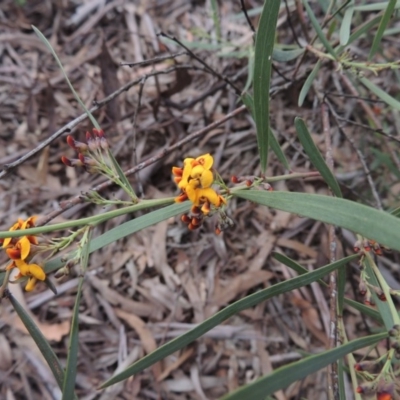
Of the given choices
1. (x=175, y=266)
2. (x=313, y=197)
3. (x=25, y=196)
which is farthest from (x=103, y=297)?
(x=313, y=197)

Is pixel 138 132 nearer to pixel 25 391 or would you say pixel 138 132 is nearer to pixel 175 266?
pixel 175 266

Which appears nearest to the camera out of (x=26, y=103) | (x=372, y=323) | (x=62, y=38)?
(x=372, y=323)

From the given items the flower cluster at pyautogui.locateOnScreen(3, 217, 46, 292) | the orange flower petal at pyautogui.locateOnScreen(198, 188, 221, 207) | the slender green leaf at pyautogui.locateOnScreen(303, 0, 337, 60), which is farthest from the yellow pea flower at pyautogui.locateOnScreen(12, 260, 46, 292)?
the slender green leaf at pyautogui.locateOnScreen(303, 0, 337, 60)

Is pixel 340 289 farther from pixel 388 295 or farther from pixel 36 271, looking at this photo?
pixel 36 271

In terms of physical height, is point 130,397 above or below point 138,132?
below

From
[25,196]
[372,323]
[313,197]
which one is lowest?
[372,323]

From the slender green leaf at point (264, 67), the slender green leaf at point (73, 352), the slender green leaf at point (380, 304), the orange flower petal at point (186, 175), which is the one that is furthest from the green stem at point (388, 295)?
the slender green leaf at point (73, 352)

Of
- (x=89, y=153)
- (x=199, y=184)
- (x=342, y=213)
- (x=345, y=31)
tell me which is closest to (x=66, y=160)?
(x=89, y=153)

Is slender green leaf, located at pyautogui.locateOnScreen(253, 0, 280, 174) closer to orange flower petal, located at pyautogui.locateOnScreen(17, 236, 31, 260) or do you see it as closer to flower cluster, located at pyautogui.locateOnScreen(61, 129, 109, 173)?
flower cluster, located at pyautogui.locateOnScreen(61, 129, 109, 173)
